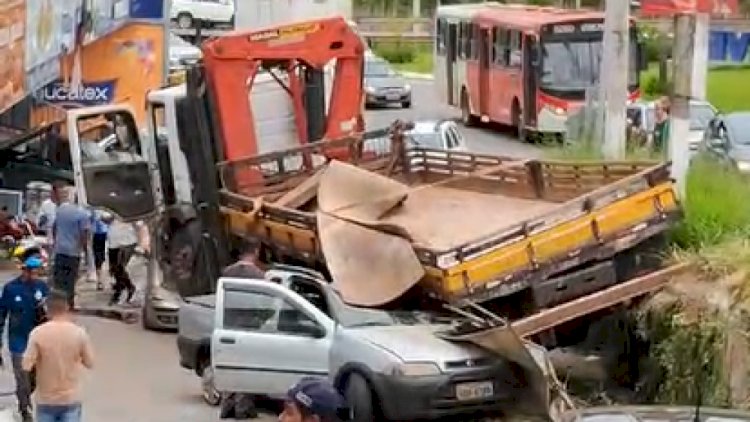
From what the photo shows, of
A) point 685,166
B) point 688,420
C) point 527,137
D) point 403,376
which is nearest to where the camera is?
→ point 688,420

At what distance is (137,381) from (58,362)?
22.0 ft

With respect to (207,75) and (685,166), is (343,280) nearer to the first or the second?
(685,166)

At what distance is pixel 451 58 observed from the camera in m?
51.4

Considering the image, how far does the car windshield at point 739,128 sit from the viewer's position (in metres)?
32.2

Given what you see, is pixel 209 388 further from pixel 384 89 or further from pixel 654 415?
pixel 384 89

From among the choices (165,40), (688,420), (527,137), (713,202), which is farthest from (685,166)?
(527,137)

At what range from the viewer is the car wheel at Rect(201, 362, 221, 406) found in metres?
17.5

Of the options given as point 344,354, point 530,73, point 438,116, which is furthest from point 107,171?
point 438,116

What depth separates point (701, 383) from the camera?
1521 cm

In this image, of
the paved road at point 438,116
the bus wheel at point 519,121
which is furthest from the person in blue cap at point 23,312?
the bus wheel at point 519,121

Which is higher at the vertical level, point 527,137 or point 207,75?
point 207,75

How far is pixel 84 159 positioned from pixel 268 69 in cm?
382

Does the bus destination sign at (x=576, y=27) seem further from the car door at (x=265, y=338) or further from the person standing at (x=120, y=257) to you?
the car door at (x=265, y=338)

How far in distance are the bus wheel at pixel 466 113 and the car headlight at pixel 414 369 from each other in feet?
113
